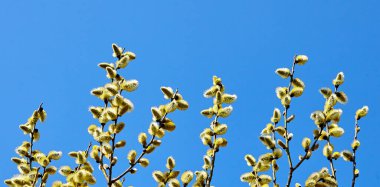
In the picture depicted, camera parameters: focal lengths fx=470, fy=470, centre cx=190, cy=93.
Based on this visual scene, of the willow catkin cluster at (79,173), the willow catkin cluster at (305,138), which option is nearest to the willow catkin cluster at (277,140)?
the willow catkin cluster at (305,138)

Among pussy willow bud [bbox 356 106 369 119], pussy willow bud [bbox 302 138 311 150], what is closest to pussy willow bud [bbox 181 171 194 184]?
pussy willow bud [bbox 302 138 311 150]

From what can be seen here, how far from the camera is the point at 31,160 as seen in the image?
11.0ft

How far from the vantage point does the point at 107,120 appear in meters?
3.08

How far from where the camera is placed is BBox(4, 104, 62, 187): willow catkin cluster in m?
3.09

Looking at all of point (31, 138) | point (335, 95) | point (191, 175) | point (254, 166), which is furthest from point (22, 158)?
point (335, 95)

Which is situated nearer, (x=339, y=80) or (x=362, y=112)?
(x=339, y=80)

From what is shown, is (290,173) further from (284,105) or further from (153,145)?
(153,145)

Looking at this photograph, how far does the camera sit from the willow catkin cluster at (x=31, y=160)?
3094 mm

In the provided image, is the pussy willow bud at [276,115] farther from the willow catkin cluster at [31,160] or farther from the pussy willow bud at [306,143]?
the willow catkin cluster at [31,160]

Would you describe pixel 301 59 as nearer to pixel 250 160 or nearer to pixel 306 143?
pixel 306 143

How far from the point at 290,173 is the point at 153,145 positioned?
0.89 meters

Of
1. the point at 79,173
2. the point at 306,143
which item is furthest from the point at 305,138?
the point at 79,173

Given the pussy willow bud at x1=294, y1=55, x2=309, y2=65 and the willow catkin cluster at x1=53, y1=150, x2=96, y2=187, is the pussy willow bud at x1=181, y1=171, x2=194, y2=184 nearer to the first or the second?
the willow catkin cluster at x1=53, y1=150, x2=96, y2=187

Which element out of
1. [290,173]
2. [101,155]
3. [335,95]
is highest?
[335,95]
